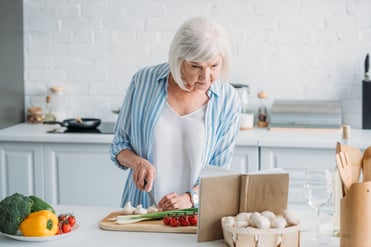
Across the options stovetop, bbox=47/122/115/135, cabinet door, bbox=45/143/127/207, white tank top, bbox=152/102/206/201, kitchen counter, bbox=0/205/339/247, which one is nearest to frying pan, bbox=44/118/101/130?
stovetop, bbox=47/122/115/135

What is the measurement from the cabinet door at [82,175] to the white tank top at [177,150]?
4.71 feet

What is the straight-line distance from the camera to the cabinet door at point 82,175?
15.9 ft

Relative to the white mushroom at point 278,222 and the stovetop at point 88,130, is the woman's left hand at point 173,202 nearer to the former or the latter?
the white mushroom at point 278,222

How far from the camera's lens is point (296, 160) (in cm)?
460

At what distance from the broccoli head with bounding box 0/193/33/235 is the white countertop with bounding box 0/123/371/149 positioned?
2066 millimetres

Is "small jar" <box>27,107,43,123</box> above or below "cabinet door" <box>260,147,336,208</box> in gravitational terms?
above

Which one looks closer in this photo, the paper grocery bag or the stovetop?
the paper grocery bag

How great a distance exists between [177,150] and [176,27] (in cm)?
200

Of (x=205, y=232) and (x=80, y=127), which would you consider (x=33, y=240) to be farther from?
(x=80, y=127)

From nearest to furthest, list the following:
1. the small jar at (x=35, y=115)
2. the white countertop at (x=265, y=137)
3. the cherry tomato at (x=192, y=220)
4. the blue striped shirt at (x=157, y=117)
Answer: the cherry tomato at (x=192, y=220), the blue striped shirt at (x=157, y=117), the white countertop at (x=265, y=137), the small jar at (x=35, y=115)

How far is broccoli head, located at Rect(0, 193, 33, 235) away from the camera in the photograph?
267cm

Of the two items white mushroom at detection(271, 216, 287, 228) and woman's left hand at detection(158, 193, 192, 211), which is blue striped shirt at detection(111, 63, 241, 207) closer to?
woman's left hand at detection(158, 193, 192, 211)

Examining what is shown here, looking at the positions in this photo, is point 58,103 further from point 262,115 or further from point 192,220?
point 192,220

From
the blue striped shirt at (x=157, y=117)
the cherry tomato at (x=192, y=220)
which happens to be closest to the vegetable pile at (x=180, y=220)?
the cherry tomato at (x=192, y=220)
